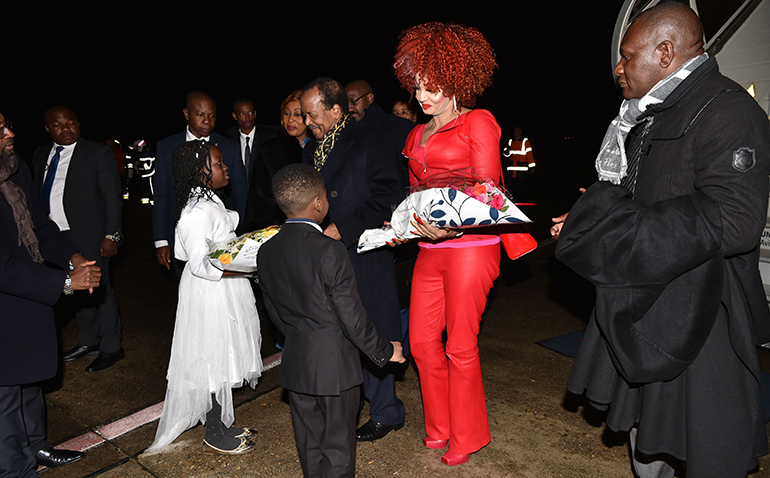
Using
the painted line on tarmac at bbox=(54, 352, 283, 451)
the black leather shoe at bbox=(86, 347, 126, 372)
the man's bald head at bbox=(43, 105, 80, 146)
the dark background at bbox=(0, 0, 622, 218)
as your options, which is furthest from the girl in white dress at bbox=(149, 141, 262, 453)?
the dark background at bbox=(0, 0, 622, 218)

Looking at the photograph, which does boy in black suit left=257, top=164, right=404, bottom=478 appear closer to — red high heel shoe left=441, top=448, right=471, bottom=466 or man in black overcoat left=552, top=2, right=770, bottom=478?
red high heel shoe left=441, top=448, right=471, bottom=466

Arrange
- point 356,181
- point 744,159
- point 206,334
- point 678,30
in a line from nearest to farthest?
point 744,159 → point 678,30 → point 206,334 → point 356,181

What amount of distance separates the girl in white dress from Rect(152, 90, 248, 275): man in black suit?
57.2 inches

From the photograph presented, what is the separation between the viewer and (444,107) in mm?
2938

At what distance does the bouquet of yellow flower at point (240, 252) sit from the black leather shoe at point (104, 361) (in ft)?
8.82

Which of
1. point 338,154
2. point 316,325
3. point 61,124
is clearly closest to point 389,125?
point 338,154

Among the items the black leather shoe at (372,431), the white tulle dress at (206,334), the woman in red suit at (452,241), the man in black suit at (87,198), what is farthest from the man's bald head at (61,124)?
the black leather shoe at (372,431)

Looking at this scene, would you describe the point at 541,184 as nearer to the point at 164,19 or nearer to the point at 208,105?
the point at 164,19

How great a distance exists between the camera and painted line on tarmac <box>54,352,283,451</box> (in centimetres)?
343

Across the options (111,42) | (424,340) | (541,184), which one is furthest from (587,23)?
(424,340)

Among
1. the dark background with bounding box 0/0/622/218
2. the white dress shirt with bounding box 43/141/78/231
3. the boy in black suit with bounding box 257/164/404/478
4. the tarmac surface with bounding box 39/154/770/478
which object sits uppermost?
the dark background with bounding box 0/0/622/218

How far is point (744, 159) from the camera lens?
5.71 ft

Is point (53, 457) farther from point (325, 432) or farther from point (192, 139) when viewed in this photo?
point (192, 139)

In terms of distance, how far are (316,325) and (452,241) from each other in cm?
92
